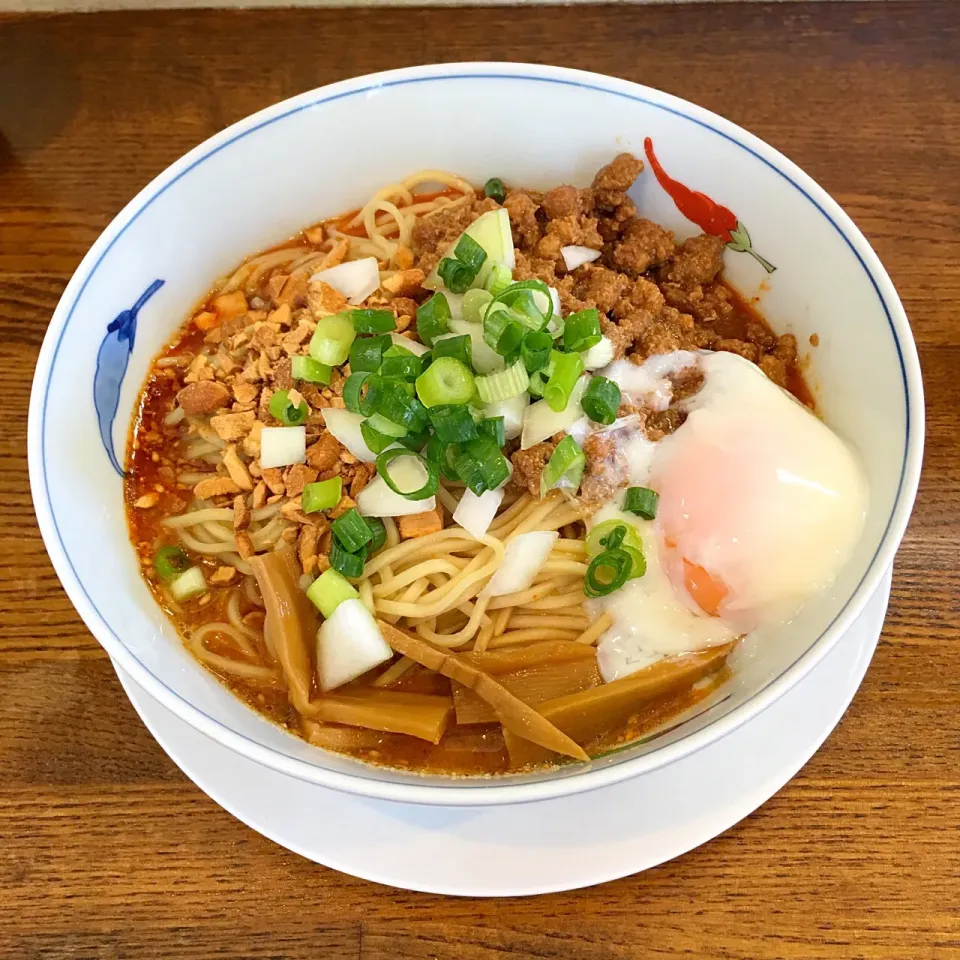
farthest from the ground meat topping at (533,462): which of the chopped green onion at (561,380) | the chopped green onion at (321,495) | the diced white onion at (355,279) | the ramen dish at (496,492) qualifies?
the diced white onion at (355,279)

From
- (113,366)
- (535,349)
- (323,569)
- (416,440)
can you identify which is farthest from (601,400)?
(113,366)

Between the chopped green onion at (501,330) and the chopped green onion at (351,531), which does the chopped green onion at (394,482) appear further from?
the chopped green onion at (501,330)

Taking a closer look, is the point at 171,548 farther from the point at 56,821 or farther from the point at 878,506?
the point at 878,506

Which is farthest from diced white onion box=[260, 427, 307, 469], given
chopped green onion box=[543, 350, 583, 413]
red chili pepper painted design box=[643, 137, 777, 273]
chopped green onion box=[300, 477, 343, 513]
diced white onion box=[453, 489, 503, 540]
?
red chili pepper painted design box=[643, 137, 777, 273]

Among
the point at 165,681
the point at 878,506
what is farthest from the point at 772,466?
the point at 165,681

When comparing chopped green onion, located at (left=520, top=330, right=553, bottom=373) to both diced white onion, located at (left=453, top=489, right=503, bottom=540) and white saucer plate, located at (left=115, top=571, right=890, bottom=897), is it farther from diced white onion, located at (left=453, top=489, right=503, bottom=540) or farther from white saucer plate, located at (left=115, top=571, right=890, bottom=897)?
white saucer plate, located at (left=115, top=571, right=890, bottom=897)

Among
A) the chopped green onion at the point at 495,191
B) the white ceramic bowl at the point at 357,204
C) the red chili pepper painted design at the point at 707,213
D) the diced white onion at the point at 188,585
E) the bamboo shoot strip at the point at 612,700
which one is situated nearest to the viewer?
the white ceramic bowl at the point at 357,204
